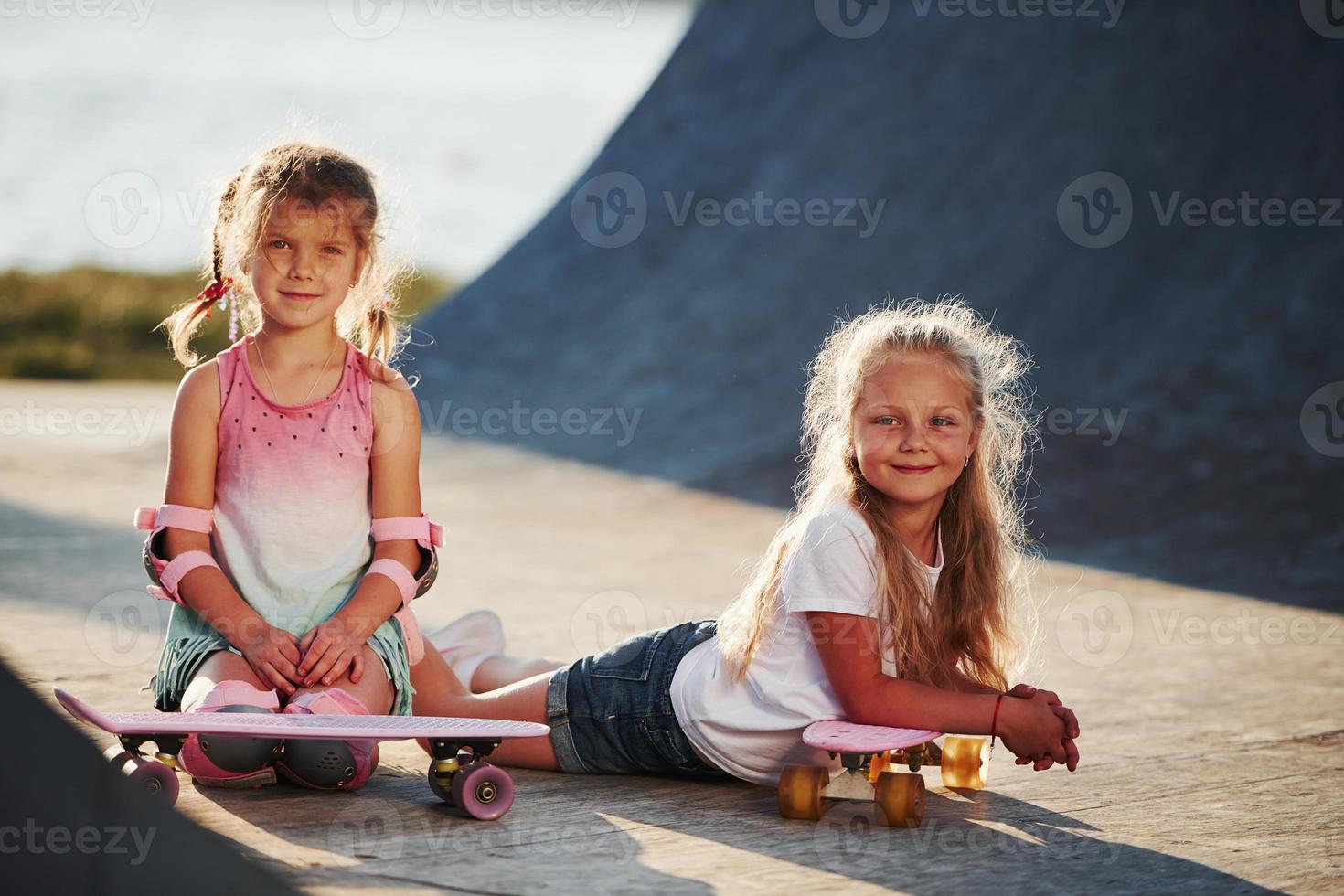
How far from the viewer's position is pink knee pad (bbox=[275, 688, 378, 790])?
228 cm

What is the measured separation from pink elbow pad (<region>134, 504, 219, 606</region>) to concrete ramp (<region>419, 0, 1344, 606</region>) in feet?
11.2

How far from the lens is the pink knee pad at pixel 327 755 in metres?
2.28

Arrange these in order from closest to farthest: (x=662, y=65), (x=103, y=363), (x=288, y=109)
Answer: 1. (x=288, y=109)
2. (x=662, y=65)
3. (x=103, y=363)

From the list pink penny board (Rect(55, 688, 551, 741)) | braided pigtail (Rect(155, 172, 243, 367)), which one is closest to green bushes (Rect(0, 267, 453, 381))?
braided pigtail (Rect(155, 172, 243, 367))

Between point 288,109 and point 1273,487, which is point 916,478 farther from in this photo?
point 1273,487

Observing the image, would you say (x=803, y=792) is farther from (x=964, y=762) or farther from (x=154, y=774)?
(x=154, y=774)

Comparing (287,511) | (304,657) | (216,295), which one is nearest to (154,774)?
(304,657)

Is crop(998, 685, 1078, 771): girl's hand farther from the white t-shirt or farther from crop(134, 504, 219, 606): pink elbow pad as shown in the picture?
crop(134, 504, 219, 606): pink elbow pad

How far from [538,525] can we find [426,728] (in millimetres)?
3732

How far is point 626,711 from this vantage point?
254cm

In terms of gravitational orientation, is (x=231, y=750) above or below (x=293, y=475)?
below

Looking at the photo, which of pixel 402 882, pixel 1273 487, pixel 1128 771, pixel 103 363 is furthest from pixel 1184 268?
pixel 103 363

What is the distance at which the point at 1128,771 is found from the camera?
2682 mm

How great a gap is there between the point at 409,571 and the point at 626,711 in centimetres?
45
